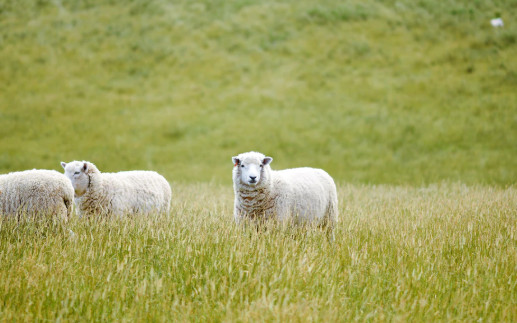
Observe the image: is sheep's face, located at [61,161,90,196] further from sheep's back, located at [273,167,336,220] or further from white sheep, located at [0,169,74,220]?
sheep's back, located at [273,167,336,220]

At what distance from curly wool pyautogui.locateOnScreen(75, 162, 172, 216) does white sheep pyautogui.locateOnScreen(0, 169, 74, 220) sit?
2.36ft

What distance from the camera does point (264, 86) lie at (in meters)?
20.2

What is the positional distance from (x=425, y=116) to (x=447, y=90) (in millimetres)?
2343

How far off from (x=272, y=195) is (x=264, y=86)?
1501 cm

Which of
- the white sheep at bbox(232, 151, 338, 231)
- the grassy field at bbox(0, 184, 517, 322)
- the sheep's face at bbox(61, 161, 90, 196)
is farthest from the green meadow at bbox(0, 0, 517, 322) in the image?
the sheep's face at bbox(61, 161, 90, 196)

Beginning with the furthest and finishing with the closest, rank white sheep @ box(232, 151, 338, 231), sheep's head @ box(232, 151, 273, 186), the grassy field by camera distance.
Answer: white sheep @ box(232, 151, 338, 231)
sheep's head @ box(232, 151, 273, 186)
the grassy field

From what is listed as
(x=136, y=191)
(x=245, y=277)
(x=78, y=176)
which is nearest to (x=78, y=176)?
(x=78, y=176)

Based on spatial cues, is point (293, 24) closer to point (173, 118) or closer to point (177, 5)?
point (177, 5)

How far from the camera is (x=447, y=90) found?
19062mm

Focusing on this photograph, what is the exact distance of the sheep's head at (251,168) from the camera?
207 inches

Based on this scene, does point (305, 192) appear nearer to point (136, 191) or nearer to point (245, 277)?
point (245, 277)

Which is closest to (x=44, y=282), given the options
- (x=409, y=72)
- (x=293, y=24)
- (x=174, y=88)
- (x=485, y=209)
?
(x=485, y=209)

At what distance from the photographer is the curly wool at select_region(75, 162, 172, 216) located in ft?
21.0

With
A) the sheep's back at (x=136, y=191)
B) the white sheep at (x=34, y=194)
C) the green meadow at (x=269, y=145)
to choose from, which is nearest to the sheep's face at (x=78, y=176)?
the sheep's back at (x=136, y=191)
